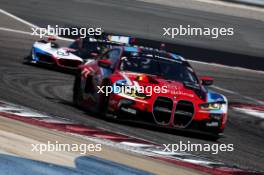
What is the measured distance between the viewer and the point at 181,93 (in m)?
11.4

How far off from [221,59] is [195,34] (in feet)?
11.8

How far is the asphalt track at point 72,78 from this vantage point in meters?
11.1

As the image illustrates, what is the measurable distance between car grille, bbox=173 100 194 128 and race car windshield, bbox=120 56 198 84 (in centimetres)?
75

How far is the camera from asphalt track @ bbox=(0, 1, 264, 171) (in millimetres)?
11125

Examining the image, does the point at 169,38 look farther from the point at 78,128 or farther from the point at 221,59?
the point at 78,128

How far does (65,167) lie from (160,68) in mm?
6016

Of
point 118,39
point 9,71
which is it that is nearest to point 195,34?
point 118,39

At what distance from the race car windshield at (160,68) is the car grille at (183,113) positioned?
2.46 ft

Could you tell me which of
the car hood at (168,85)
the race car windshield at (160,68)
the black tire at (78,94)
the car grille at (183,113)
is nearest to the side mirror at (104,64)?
the race car windshield at (160,68)

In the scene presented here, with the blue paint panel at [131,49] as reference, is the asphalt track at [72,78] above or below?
below

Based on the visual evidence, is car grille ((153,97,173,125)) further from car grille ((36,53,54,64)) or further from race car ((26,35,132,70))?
car grille ((36,53,54,64))

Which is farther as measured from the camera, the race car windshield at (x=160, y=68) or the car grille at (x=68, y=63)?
the car grille at (x=68, y=63)

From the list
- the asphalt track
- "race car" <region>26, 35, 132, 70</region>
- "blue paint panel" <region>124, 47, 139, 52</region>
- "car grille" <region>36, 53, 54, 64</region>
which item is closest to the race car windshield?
"blue paint panel" <region>124, 47, 139, 52</region>

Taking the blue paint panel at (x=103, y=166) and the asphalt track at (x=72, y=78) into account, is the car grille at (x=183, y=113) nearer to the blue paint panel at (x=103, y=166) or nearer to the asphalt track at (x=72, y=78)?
the asphalt track at (x=72, y=78)
